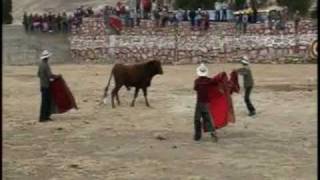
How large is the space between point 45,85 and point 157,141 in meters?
3.39

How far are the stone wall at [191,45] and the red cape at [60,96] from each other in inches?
836

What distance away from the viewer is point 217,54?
37.5 metres

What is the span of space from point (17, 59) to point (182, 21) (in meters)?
7.97

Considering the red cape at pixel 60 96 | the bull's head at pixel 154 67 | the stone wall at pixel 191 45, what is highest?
the bull's head at pixel 154 67

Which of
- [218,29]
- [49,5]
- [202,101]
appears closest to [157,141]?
[202,101]

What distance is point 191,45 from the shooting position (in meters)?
37.6

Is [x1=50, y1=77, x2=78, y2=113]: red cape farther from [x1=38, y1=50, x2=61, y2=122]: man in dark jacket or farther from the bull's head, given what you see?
the bull's head

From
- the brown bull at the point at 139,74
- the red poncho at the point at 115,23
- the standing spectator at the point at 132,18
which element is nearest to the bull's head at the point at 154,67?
the brown bull at the point at 139,74

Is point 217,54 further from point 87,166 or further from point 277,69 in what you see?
point 87,166

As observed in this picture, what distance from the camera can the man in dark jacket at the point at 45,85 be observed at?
1547 centimetres

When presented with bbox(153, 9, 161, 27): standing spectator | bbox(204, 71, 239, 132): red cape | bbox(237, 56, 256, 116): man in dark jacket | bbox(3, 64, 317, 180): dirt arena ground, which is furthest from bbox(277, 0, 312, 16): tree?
bbox(204, 71, 239, 132): red cape

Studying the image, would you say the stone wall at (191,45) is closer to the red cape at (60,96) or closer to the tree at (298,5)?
the tree at (298,5)

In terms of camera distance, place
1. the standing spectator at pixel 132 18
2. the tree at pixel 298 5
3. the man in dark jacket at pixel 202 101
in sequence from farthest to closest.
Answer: the tree at pixel 298 5 → the standing spectator at pixel 132 18 → the man in dark jacket at pixel 202 101

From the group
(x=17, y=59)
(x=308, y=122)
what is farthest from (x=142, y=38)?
(x=308, y=122)
